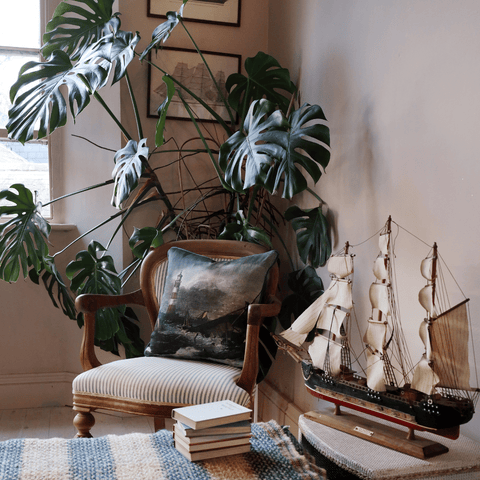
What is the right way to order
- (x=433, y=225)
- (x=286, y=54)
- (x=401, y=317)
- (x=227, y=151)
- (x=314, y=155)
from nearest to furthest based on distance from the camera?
1. (x=433, y=225)
2. (x=401, y=317)
3. (x=314, y=155)
4. (x=227, y=151)
5. (x=286, y=54)

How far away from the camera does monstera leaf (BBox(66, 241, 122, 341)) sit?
2246mm

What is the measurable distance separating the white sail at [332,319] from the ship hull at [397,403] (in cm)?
12

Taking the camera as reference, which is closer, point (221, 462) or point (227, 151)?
point (221, 462)

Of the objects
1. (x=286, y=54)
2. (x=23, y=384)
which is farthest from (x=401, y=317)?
(x=23, y=384)

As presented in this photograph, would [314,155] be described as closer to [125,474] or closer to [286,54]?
[286,54]

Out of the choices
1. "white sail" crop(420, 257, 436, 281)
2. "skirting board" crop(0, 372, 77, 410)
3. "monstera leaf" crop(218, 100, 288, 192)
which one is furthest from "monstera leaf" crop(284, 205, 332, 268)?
"skirting board" crop(0, 372, 77, 410)

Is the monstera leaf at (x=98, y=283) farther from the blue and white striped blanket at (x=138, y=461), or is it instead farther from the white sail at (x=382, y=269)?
the white sail at (x=382, y=269)

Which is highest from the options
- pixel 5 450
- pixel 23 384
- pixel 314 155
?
pixel 314 155

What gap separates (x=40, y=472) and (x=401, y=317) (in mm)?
1081

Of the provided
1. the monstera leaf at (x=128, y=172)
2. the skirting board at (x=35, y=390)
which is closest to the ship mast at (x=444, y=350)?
the monstera leaf at (x=128, y=172)

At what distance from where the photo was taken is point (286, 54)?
2625 millimetres

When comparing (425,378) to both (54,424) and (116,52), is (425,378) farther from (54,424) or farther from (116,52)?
(54,424)

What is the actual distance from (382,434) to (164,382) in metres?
0.71

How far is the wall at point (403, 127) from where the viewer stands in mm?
1375
